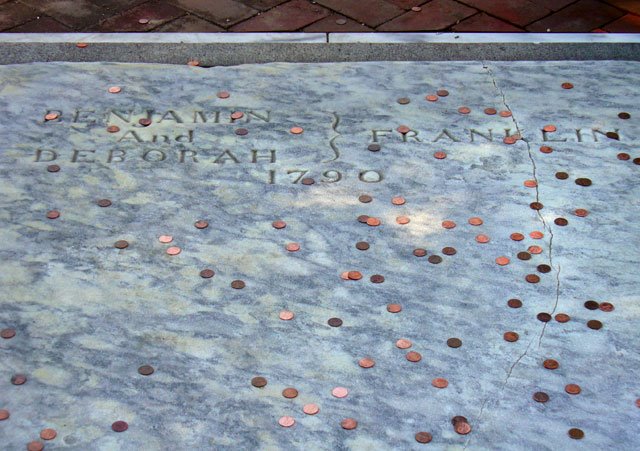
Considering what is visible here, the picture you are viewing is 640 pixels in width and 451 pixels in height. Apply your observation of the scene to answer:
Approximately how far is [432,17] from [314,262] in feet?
5.40

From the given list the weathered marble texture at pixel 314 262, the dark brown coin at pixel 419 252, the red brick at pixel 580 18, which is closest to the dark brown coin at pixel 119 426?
the weathered marble texture at pixel 314 262

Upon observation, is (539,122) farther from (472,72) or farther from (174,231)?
(174,231)

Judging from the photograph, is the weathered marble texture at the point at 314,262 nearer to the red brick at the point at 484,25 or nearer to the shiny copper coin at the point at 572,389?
the shiny copper coin at the point at 572,389

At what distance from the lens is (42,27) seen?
394 centimetres

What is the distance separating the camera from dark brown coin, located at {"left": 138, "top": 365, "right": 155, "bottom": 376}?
7.92 ft

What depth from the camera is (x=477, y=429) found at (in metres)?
2.28

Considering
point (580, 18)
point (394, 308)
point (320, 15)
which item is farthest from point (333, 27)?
point (394, 308)

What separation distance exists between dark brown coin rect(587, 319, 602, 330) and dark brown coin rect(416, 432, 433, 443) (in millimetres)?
573

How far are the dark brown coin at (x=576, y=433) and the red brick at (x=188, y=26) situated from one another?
2.30 metres

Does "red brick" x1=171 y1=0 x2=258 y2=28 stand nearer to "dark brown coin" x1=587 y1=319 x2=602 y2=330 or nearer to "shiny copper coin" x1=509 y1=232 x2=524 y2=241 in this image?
"shiny copper coin" x1=509 y1=232 x2=524 y2=241

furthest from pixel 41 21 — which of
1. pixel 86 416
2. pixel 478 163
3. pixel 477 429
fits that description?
pixel 477 429

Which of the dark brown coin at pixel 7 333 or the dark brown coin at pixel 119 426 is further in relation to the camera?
the dark brown coin at pixel 7 333

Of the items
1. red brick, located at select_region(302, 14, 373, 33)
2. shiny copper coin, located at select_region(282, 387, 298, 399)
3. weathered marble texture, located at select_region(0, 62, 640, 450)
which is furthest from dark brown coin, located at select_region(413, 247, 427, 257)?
red brick, located at select_region(302, 14, 373, 33)

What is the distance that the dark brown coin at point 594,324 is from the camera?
2547 mm
